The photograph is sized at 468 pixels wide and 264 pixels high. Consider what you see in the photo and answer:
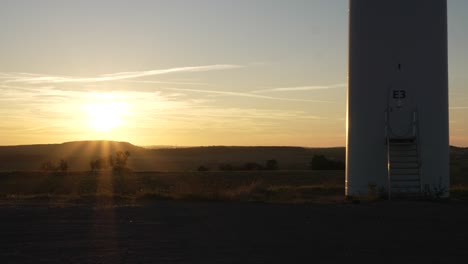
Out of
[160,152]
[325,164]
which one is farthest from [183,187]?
[160,152]

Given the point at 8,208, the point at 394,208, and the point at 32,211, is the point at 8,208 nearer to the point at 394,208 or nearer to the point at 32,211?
the point at 32,211

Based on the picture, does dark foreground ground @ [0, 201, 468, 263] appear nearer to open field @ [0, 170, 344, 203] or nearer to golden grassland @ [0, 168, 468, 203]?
golden grassland @ [0, 168, 468, 203]

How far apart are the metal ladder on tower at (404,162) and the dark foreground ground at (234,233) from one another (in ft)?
7.91

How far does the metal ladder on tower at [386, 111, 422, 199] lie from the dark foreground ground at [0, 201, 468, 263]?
2.41 m

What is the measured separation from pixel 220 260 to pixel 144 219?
500 cm

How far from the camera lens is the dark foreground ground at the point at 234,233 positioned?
10.4 m

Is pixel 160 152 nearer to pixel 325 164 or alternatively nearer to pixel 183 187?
pixel 325 164

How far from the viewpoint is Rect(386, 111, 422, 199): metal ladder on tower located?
20312 mm

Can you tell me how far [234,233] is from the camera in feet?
41.7

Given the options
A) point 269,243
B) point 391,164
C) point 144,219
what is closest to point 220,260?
point 269,243

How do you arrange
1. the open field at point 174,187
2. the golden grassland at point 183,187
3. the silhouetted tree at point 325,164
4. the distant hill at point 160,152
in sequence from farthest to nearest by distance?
the distant hill at point 160,152, the silhouetted tree at point 325,164, the open field at point 174,187, the golden grassland at point 183,187

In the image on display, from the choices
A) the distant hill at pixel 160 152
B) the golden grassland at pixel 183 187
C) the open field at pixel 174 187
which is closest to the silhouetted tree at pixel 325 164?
the golden grassland at pixel 183 187

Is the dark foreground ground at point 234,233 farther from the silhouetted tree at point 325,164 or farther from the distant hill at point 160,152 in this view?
the distant hill at point 160,152

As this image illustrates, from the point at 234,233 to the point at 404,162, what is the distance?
9.35 meters
